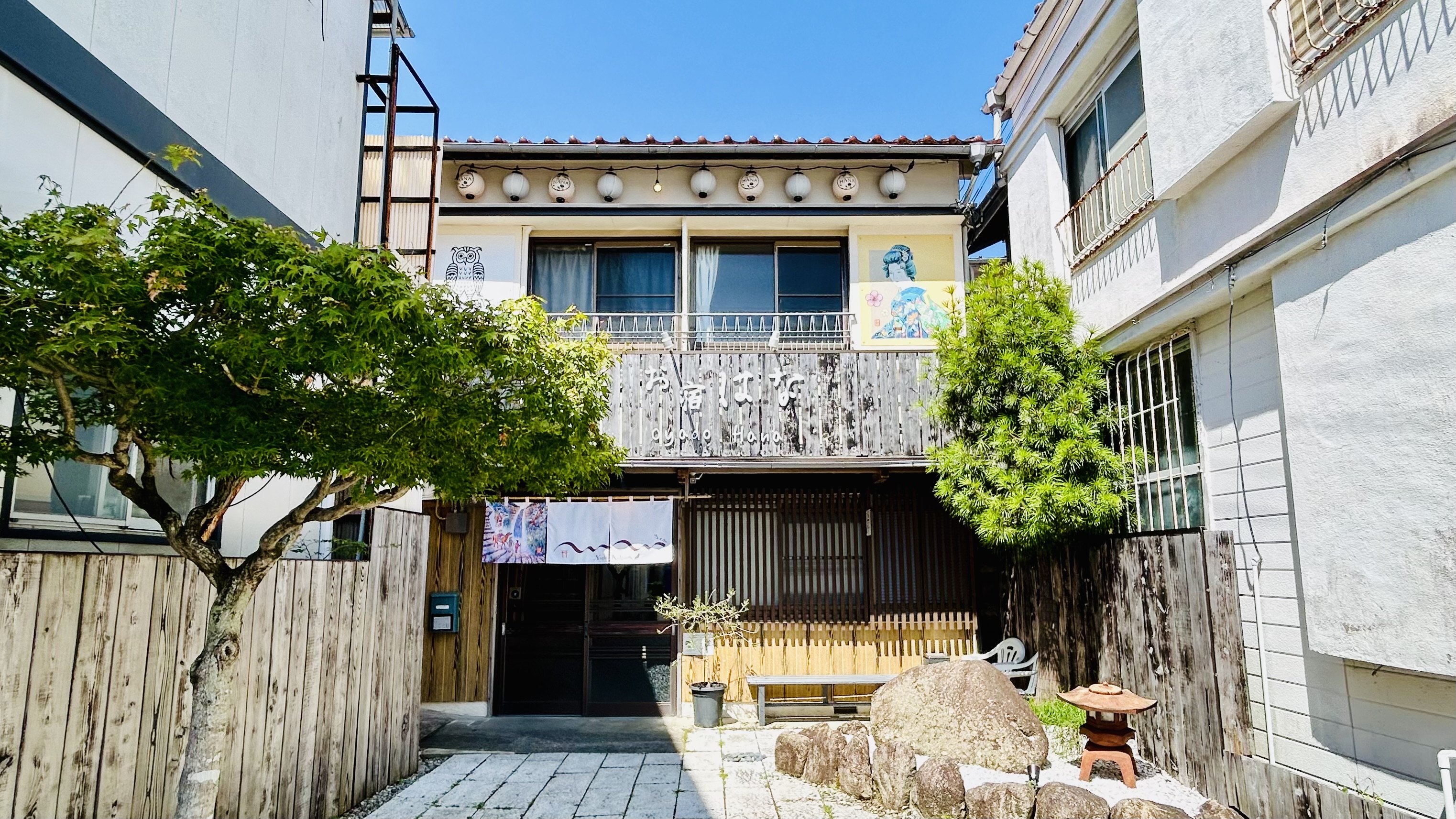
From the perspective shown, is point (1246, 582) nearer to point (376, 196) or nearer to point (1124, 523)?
point (1124, 523)

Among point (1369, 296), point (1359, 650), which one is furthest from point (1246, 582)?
point (1369, 296)

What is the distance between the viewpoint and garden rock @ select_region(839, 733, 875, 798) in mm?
7047

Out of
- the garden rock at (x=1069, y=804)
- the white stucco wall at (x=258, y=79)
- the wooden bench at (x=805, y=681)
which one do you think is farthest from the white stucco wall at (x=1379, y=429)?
the white stucco wall at (x=258, y=79)

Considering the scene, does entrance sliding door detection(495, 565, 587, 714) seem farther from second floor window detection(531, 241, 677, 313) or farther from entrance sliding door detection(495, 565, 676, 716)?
second floor window detection(531, 241, 677, 313)

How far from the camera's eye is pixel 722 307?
12.5 metres

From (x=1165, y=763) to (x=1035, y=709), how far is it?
189cm

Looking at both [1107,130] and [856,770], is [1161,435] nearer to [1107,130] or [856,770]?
[1107,130]

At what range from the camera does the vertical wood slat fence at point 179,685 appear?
426 cm

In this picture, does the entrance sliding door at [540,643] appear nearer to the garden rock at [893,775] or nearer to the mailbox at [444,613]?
the mailbox at [444,613]

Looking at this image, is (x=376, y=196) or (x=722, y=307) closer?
(x=376, y=196)

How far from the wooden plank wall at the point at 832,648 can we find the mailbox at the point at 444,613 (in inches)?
132

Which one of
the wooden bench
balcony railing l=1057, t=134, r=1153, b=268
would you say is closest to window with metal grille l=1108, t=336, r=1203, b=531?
balcony railing l=1057, t=134, r=1153, b=268

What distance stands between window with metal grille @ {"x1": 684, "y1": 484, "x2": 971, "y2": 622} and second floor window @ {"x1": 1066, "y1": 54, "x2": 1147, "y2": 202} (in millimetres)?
4322

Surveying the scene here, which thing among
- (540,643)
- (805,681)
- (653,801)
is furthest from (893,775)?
(540,643)
